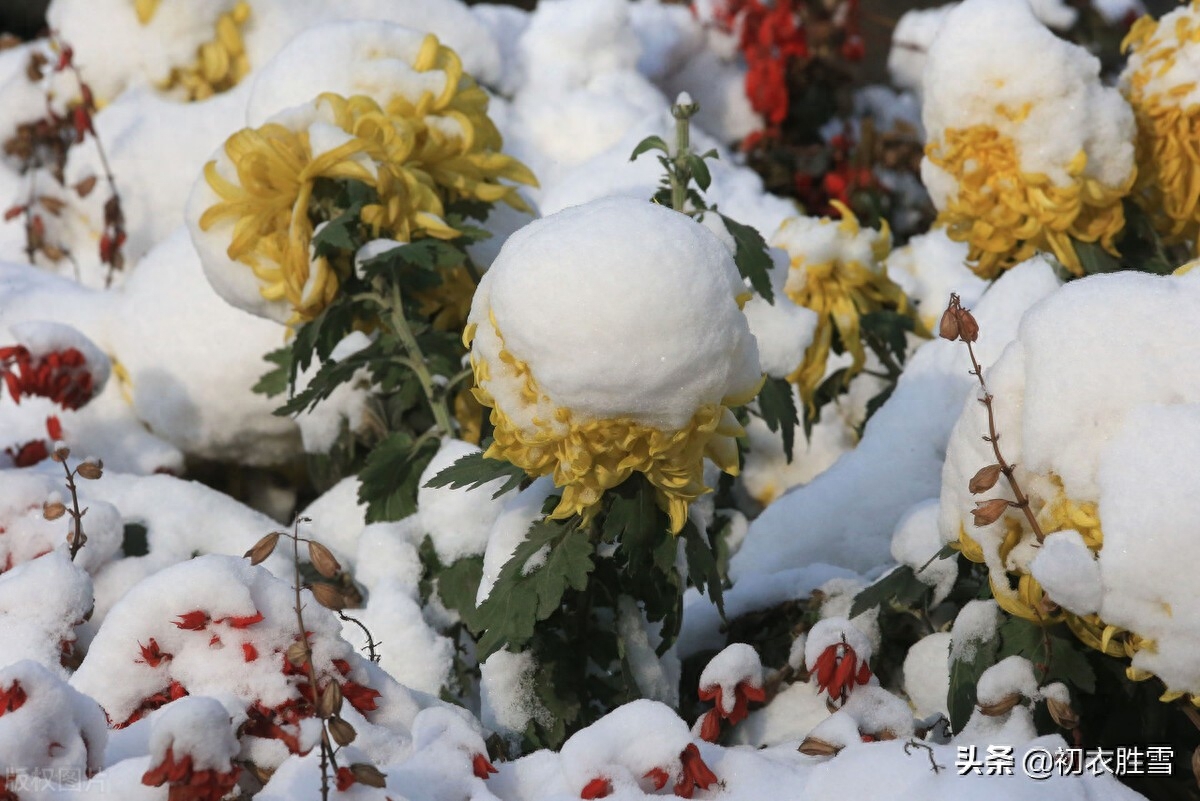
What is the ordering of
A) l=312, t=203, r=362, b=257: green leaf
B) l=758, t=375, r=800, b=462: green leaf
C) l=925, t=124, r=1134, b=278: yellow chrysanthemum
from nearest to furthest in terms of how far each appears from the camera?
l=312, t=203, r=362, b=257: green leaf
l=758, t=375, r=800, b=462: green leaf
l=925, t=124, r=1134, b=278: yellow chrysanthemum

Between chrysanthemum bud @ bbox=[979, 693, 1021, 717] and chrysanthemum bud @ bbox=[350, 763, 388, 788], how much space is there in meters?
0.60

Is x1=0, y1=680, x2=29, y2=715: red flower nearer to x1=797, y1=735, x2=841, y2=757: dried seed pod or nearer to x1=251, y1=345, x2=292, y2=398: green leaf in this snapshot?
x1=797, y1=735, x2=841, y2=757: dried seed pod

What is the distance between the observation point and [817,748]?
1.26 meters

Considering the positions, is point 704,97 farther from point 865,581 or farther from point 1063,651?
point 1063,651

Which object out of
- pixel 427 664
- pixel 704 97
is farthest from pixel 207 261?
pixel 704 97

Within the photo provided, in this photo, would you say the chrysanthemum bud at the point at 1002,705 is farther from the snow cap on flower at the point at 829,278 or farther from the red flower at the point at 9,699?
the snow cap on flower at the point at 829,278

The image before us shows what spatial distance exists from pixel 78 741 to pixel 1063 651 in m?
0.88

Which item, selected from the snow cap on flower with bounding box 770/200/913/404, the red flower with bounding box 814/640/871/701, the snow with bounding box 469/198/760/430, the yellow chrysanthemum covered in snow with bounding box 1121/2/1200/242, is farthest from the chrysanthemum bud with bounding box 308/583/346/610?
the yellow chrysanthemum covered in snow with bounding box 1121/2/1200/242

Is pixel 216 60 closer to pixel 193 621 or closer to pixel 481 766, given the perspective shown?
pixel 193 621

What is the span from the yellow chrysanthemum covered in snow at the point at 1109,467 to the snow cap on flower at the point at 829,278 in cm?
94

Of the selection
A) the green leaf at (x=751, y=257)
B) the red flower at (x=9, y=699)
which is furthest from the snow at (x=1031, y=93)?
the red flower at (x=9, y=699)

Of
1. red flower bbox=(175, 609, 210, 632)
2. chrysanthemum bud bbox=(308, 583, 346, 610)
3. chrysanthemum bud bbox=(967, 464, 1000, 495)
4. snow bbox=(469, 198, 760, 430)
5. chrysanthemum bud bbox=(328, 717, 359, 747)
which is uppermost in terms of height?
snow bbox=(469, 198, 760, 430)

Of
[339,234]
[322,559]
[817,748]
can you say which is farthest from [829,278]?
[322,559]

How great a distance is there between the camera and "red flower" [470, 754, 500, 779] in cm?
118
